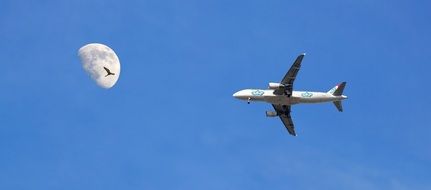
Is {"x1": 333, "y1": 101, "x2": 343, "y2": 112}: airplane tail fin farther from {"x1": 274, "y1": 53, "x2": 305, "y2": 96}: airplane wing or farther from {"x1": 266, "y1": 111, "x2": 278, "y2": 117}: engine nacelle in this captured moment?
{"x1": 266, "y1": 111, "x2": 278, "y2": 117}: engine nacelle

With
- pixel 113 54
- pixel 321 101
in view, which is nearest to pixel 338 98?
pixel 321 101

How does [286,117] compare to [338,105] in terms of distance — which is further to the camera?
[286,117]

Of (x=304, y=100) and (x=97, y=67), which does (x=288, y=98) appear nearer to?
(x=304, y=100)

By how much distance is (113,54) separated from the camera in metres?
117

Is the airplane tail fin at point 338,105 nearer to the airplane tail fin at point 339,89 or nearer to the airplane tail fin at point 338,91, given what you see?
the airplane tail fin at point 338,91

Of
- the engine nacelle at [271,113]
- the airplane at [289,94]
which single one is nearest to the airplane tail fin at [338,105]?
the airplane at [289,94]

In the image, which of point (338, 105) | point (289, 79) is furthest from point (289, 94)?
point (338, 105)

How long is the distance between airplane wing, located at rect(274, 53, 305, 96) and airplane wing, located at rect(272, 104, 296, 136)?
13016 millimetres

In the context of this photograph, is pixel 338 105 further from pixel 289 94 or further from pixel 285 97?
pixel 285 97

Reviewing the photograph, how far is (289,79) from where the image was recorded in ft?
454

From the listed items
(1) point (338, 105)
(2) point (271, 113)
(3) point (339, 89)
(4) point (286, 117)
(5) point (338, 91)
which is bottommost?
(1) point (338, 105)

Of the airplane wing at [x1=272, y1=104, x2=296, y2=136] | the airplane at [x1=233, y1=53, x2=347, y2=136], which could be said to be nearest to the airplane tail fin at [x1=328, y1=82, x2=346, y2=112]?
the airplane at [x1=233, y1=53, x2=347, y2=136]

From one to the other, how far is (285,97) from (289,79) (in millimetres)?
4088

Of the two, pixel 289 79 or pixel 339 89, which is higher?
pixel 289 79
